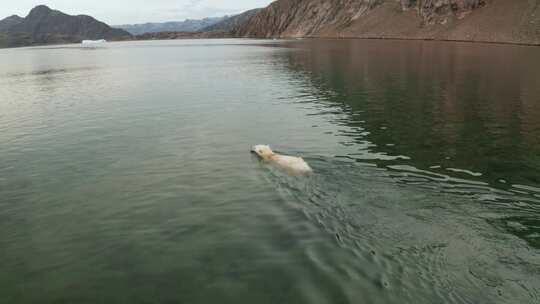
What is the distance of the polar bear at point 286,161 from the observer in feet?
72.5

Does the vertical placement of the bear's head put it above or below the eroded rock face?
below

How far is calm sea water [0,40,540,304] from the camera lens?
12.8 meters

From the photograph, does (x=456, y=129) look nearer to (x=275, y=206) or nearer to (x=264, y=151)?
(x=264, y=151)

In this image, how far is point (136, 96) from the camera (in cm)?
5275

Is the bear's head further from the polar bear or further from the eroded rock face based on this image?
→ the eroded rock face

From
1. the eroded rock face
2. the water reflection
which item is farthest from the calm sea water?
the eroded rock face

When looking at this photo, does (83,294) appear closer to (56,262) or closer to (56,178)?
(56,262)

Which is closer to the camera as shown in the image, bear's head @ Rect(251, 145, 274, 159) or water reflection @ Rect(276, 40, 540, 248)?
water reflection @ Rect(276, 40, 540, 248)

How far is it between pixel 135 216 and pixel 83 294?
18.4 feet

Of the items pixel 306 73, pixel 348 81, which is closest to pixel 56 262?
pixel 348 81

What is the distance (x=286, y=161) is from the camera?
23.0m

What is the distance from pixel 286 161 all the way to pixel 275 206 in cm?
494

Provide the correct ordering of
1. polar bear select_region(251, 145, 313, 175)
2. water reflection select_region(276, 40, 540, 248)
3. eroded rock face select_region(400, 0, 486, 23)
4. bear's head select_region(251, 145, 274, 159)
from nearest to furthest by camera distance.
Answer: water reflection select_region(276, 40, 540, 248) → polar bear select_region(251, 145, 313, 175) → bear's head select_region(251, 145, 274, 159) → eroded rock face select_region(400, 0, 486, 23)

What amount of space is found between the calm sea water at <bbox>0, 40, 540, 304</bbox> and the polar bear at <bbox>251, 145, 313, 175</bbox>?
0.67 meters
